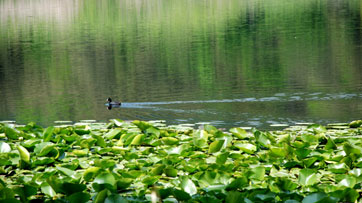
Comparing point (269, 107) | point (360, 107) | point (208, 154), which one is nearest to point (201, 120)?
point (269, 107)

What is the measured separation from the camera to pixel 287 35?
3011 centimetres

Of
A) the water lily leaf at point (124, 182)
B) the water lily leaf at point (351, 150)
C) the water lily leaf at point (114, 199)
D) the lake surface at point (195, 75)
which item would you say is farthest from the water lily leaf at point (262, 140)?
the lake surface at point (195, 75)

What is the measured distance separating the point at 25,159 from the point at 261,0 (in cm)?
6736

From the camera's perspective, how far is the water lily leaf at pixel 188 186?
5332 millimetres

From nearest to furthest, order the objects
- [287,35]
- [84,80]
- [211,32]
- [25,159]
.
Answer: [25,159]
[84,80]
[287,35]
[211,32]

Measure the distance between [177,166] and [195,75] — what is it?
1193cm

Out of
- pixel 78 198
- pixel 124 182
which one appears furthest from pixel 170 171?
pixel 78 198

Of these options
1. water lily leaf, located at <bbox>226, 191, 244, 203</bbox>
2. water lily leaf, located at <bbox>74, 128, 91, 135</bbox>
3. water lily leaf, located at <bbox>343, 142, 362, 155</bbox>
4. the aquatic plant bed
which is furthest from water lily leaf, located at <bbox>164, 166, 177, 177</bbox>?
water lily leaf, located at <bbox>74, 128, 91, 135</bbox>

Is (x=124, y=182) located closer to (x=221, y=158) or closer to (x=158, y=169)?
(x=158, y=169)

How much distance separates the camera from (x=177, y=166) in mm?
6496

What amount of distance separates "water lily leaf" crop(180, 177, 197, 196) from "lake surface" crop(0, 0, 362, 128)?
5.76m

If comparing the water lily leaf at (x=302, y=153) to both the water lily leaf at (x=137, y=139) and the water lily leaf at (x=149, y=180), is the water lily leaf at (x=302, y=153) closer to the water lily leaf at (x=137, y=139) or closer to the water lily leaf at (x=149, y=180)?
the water lily leaf at (x=149, y=180)

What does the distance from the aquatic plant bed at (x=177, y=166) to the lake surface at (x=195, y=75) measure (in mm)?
3784

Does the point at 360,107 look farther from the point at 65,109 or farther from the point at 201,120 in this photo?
the point at 65,109
